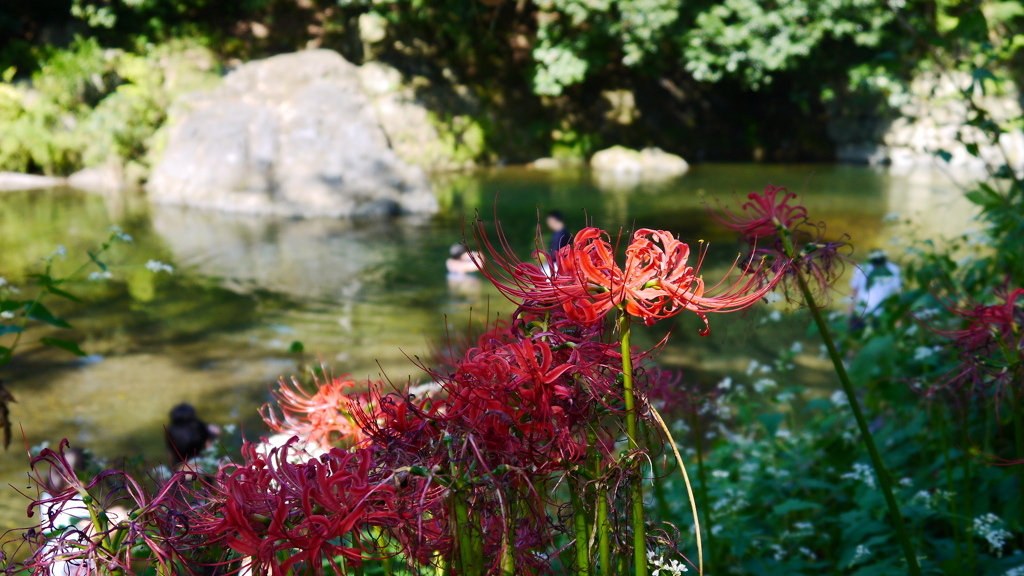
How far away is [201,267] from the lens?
439 inches

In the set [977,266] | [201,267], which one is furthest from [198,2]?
[977,266]

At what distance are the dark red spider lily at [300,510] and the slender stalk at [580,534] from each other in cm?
31

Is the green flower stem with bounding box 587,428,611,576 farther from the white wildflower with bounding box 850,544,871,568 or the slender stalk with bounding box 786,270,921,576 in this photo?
the white wildflower with bounding box 850,544,871,568

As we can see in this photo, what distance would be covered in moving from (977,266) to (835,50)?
21.5m

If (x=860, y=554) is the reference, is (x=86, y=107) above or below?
above

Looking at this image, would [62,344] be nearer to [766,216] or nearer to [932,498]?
[766,216]

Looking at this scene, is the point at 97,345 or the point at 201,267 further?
the point at 201,267

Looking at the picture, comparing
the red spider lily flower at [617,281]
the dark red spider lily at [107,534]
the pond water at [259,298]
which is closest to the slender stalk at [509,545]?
the red spider lily flower at [617,281]

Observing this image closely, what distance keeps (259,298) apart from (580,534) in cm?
912

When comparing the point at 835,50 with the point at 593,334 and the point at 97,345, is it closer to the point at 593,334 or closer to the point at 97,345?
the point at 97,345

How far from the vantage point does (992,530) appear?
237 cm

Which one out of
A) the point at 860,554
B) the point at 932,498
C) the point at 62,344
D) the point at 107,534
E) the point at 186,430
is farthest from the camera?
the point at 186,430

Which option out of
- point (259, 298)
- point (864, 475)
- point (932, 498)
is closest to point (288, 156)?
point (259, 298)

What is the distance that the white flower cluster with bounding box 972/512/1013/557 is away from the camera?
7.54 ft
